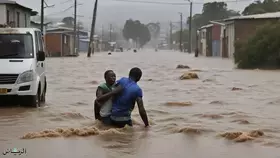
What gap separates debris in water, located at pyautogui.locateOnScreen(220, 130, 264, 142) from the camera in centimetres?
927

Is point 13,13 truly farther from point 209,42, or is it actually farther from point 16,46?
point 209,42

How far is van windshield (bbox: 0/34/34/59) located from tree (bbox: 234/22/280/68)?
23.9m

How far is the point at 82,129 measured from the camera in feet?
32.9

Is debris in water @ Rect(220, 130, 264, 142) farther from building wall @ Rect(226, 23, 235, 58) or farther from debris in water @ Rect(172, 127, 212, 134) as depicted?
building wall @ Rect(226, 23, 235, 58)

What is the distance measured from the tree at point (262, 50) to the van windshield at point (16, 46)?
23.9 meters

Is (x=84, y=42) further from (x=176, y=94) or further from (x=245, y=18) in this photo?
(x=176, y=94)

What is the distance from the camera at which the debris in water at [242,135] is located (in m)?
9.27

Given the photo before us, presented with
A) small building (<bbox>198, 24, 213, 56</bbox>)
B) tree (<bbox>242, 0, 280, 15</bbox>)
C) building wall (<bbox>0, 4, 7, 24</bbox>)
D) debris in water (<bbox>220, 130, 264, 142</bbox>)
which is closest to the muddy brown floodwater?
debris in water (<bbox>220, 130, 264, 142</bbox>)

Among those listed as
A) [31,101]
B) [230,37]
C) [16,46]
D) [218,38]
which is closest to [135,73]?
[31,101]

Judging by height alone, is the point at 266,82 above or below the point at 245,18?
below

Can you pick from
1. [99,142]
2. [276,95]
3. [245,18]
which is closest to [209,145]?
[99,142]

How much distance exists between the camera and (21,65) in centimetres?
1255

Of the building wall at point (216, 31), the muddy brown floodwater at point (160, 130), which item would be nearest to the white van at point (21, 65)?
the muddy brown floodwater at point (160, 130)

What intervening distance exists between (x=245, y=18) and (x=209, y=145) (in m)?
52.2
